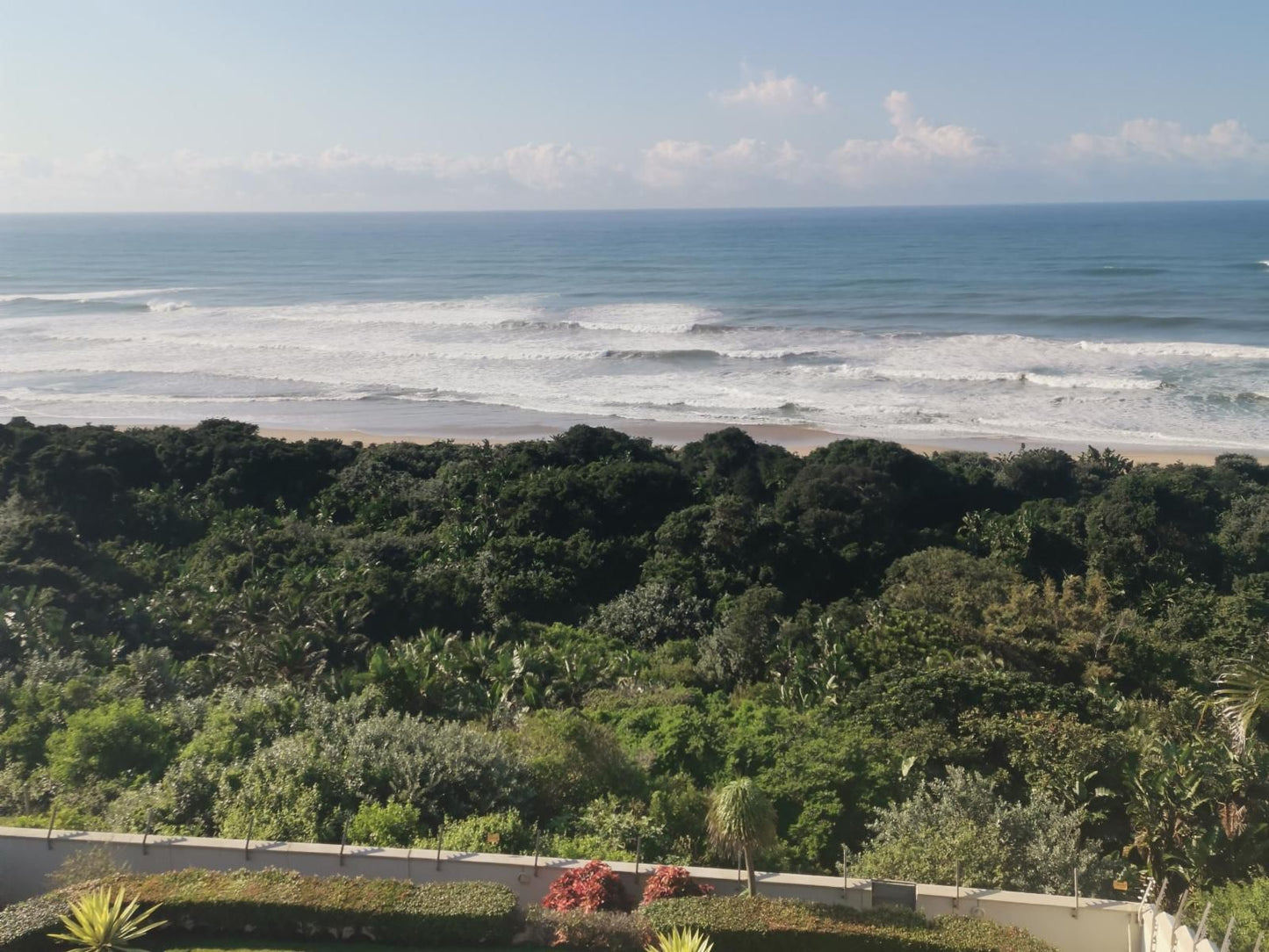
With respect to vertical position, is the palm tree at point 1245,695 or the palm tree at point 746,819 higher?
the palm tree at point 1245,695

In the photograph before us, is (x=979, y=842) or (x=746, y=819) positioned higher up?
(x=746, y=819)

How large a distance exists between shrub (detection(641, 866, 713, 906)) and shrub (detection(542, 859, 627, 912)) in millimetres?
288

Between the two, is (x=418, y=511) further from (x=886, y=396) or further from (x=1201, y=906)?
(x=886, y=396)

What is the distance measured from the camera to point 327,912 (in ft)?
31.2

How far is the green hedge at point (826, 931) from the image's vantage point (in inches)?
367

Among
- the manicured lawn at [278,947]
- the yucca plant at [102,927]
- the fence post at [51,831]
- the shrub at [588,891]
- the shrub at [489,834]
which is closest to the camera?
the yucca plant at [102,927]

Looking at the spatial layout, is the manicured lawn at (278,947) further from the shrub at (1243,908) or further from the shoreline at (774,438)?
the shoreline at (774,438)

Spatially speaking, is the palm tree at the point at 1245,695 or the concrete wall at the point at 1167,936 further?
the palm tree at the point at 1245,695

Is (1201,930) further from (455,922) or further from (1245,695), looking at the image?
(455,922)

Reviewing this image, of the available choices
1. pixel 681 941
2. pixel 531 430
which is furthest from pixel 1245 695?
pixel 531 430

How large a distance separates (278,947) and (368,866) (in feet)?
4.03

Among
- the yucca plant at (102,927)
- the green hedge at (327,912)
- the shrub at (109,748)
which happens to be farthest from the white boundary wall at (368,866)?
the shrub at (109,748)

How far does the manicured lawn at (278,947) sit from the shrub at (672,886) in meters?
1.24

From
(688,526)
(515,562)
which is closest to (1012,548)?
(688,526)
